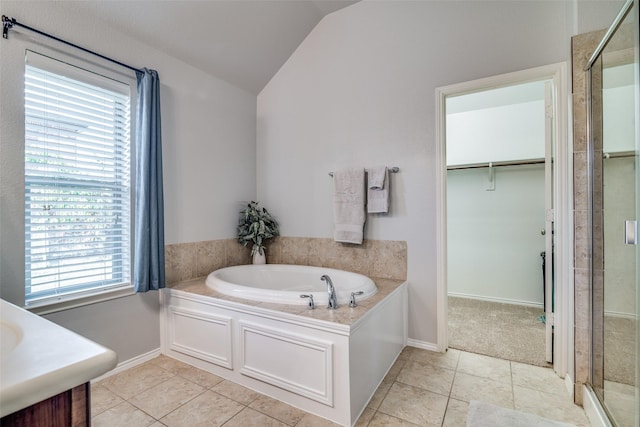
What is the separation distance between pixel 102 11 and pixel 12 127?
3.28 feet

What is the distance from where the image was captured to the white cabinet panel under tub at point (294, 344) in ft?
5.49

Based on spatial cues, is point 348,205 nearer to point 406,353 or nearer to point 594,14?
point 406,353

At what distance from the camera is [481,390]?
1.97 metres

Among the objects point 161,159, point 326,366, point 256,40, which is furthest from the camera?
point 256,40

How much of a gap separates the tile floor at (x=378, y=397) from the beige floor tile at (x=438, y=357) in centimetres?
1

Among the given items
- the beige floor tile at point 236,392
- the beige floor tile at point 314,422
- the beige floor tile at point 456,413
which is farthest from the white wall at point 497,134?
the beige floor tile at point 236,392

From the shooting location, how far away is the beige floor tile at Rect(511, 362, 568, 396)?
198cm

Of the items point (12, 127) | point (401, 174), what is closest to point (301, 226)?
point (401, 174)

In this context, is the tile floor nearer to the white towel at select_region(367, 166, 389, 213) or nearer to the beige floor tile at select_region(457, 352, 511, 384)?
the beige floor tile at select_region(457, 352, 511, 384)

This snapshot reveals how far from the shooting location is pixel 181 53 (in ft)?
8.61

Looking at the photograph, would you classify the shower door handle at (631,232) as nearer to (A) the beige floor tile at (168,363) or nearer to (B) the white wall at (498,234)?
(B) the white wall at (498,234)

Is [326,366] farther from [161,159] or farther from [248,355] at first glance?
[161,159]

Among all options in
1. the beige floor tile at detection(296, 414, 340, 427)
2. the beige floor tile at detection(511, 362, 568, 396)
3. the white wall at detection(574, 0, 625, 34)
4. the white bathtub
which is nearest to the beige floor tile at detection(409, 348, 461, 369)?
the beige floor tile at detection(511, 362, 568, 396)

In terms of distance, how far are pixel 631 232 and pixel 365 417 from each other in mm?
1629
